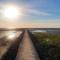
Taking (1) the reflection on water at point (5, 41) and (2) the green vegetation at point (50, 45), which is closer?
(2) the green vegetation at point (50, 45)

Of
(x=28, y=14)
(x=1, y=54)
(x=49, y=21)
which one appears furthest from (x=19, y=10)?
(x=1, y=54)

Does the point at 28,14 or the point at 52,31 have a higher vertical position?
the point at 28,14

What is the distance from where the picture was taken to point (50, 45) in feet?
10.9

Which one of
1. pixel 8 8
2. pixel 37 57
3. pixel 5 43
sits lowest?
pixel 37 57


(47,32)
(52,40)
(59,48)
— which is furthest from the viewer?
(47,32)

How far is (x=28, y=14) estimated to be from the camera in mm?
3502

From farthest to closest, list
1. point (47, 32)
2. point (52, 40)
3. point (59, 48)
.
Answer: point (47, 32), point (52, 40), point (59, 48)

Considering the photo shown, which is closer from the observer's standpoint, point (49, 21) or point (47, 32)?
point (49, 21)

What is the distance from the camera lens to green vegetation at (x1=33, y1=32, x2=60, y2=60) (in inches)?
124

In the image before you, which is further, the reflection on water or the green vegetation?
the reflection on water

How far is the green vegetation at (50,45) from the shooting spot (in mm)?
3145

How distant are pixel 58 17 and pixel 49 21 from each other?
6.6 inches

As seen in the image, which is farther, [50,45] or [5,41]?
[5,41]

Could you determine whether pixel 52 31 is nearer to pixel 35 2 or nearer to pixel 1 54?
pixel 35 2
